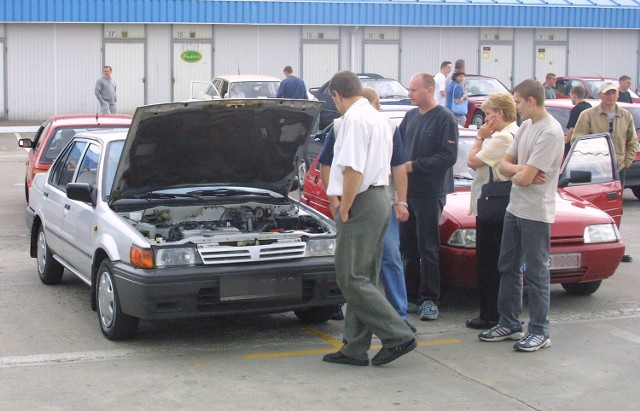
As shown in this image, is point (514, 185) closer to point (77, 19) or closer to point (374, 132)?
point (374, 132)

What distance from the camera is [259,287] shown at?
21.7 feet

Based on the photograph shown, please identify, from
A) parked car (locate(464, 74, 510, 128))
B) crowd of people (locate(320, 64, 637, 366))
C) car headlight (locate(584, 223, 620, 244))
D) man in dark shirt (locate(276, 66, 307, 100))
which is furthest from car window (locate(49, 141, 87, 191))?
parked car (locate(464, 74, 510, 128))

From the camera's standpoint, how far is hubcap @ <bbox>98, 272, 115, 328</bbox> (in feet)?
22.5

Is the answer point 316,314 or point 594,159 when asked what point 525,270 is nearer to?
point 316,314

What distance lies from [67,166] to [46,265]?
94cm

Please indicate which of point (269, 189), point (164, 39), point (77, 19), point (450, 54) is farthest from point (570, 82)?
point (269, 189)

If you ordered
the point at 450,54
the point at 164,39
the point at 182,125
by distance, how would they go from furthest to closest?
the point at 450,54
the point at 164,39
the point at 182,125

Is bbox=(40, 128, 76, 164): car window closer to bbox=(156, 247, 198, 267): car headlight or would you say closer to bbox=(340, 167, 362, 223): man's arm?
bbox=(156, 247, 198, 267): car headlight

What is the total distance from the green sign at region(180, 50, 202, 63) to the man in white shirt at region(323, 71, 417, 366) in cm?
2475

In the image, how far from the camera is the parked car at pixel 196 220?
6516 millimetres

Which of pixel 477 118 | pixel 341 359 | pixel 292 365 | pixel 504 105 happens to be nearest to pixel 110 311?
pixel 292 365

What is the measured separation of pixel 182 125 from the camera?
7.00 metres

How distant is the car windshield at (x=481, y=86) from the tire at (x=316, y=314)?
17.9m

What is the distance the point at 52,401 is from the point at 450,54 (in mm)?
29089
